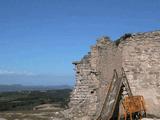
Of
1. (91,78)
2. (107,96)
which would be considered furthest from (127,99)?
(91,78)

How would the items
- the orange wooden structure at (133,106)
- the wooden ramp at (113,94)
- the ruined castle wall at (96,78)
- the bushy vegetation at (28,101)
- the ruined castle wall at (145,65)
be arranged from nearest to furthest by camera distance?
the orange wooden structure at (133,106) < the wooden ramp at (113,94) < the ruined castle wall at (96,78) < the ruined castle wall at (145,65) < the bushy vegetation at (28,101)

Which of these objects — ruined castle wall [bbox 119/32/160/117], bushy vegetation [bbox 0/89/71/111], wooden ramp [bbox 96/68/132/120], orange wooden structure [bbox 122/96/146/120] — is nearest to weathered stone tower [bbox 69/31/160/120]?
ruined castle wall [bbox 119/32/160/117]

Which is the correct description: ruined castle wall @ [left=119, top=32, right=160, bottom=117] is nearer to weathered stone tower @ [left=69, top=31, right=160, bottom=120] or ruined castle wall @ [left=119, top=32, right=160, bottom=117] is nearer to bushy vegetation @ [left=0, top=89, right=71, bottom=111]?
weathered stone tower @ [left=69, top=31, right=160, bottom=120]

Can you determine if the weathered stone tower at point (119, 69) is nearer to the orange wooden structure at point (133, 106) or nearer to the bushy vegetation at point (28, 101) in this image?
the orange wooden structure at point (133, 106)

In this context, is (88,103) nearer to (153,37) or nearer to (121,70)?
(121,70)

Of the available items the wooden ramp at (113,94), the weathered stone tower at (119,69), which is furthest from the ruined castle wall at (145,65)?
the wooden ramp at (113,94)

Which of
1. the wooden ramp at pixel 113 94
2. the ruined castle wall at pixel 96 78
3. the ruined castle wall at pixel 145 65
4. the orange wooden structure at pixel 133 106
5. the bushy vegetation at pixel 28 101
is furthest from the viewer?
the bushy vegetation at pixel 28 101

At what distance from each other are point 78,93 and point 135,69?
2409mm

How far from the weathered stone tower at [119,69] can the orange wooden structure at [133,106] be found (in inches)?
11.9

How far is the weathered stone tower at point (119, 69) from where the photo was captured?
41.0 feet

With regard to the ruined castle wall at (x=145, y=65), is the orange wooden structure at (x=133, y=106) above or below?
below

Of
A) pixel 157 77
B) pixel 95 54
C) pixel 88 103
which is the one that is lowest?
pixel 88 103

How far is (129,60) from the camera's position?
1302cm

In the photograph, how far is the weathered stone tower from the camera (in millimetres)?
12508
